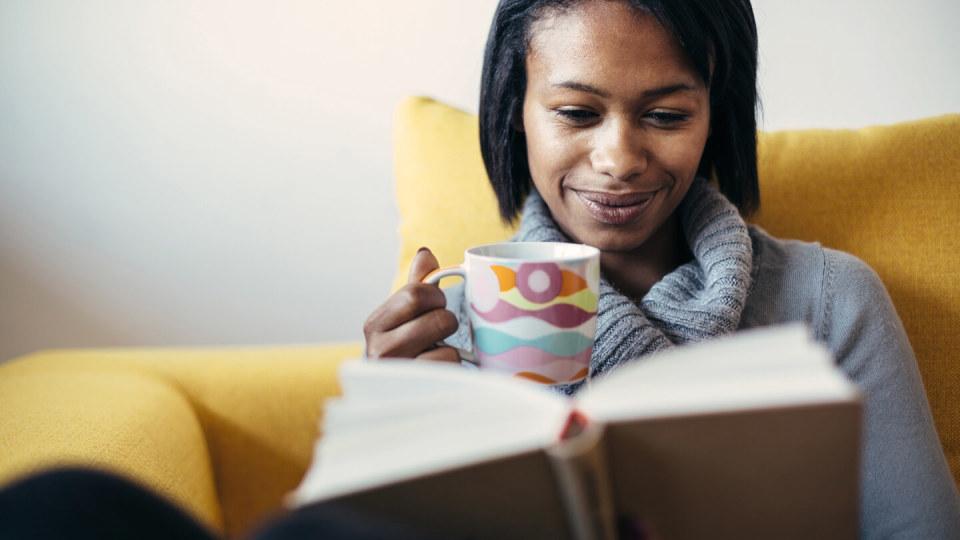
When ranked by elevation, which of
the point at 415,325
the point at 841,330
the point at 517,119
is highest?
the point at 517,119

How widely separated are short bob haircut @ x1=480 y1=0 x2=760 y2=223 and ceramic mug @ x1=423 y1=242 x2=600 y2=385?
0.36 metres

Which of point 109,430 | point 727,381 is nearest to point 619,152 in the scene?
point 727,381

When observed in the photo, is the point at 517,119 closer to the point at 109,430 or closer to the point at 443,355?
the point at 443,355

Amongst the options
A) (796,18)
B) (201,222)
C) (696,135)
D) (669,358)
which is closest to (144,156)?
(201,222)

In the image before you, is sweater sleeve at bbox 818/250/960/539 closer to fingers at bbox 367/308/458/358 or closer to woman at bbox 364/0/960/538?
woman at bbox 364/0/960/538

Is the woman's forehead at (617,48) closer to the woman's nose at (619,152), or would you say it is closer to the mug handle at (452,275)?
the woman's nose at (619,152)

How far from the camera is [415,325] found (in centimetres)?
65

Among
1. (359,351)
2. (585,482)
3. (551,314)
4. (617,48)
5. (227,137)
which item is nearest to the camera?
(585,482)

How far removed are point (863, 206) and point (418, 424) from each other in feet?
2.67

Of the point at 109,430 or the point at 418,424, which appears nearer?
the point at 418,424

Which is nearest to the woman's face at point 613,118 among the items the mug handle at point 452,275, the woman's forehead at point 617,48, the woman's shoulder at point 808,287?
the woman's forehead at point 617,48

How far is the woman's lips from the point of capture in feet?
2.82

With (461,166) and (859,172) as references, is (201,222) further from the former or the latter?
(859,172)

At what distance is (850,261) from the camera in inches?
34.9
